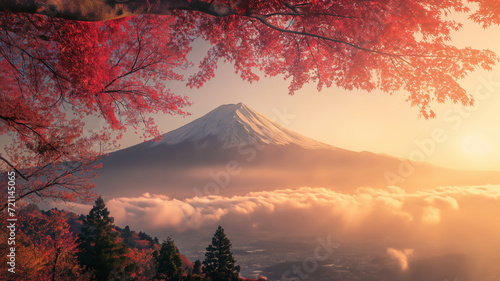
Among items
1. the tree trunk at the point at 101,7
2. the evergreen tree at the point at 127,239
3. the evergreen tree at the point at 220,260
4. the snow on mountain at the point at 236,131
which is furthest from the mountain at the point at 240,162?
the tree trunk at the point at 101,7

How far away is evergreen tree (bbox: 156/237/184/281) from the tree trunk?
20.3 meters

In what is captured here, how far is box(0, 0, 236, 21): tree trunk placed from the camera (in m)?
2.95

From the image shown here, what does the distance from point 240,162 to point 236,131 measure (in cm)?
2277

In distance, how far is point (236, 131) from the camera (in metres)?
94.4

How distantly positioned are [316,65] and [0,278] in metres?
10.5

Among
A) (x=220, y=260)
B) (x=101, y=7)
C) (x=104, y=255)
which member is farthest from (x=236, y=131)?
(x=101, y=7)

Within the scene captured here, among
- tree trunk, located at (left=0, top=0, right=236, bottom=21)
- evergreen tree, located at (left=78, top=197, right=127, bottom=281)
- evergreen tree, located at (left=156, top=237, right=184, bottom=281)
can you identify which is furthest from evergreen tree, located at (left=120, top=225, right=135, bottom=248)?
tree trunk, located at (left=0, top=0, right=236, bottom=21)

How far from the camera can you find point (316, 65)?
22.8 ft

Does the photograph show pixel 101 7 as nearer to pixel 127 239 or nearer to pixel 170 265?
pixel 170 265

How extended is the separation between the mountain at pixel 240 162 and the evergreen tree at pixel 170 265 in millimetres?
69064

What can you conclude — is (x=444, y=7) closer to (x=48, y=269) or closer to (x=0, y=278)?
(x=0, y=278)

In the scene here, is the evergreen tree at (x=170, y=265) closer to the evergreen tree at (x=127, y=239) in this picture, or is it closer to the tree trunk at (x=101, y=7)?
the tree trunk at (x=101, y=7)

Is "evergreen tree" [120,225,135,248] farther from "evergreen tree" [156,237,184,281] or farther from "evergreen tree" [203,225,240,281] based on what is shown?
"evergreen tree" [203,225,240,281]

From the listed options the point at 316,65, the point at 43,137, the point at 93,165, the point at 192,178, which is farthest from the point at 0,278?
the point at 192,178
